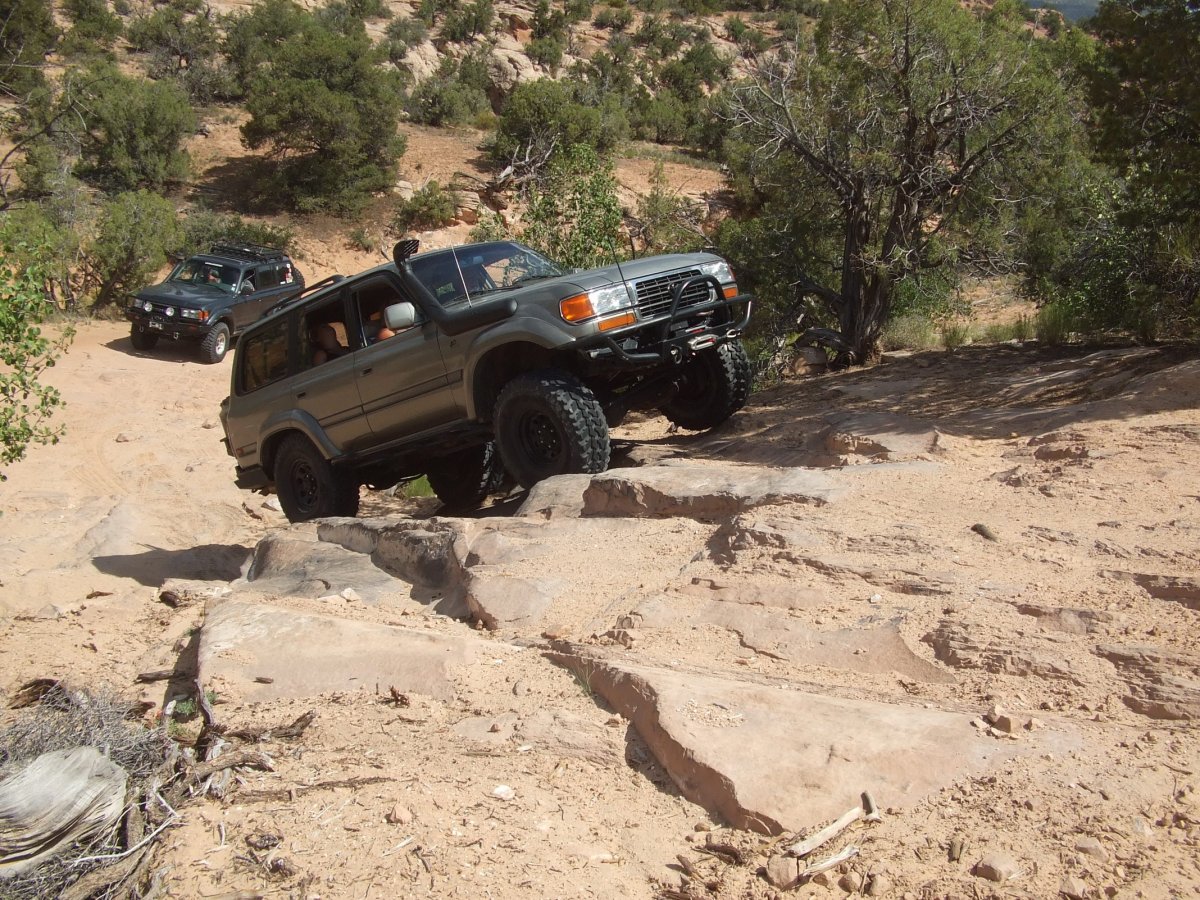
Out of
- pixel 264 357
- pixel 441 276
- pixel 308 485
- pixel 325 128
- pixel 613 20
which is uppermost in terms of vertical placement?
pixel 613 20

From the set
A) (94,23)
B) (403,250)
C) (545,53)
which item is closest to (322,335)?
(403,250)

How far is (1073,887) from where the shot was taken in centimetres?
267

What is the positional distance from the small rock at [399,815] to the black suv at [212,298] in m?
15.1

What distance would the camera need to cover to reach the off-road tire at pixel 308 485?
8102 mm

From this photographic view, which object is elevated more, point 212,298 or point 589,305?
point 212,298

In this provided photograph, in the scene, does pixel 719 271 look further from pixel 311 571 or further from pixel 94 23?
pixel 94 23

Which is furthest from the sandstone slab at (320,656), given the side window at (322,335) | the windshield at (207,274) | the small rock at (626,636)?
the windshield at (207,274)

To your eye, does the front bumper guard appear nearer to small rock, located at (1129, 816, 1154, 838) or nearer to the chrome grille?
the chrome grille

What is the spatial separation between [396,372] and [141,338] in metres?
13.2

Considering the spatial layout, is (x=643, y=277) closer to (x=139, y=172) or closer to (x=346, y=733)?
(x=346, y=733)

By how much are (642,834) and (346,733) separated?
1.40 meters

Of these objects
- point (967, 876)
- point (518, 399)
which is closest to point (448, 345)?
→ point (518, 399)

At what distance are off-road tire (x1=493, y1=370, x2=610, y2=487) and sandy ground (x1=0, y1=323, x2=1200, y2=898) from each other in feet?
2.52

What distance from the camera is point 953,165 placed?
37.0 ft
